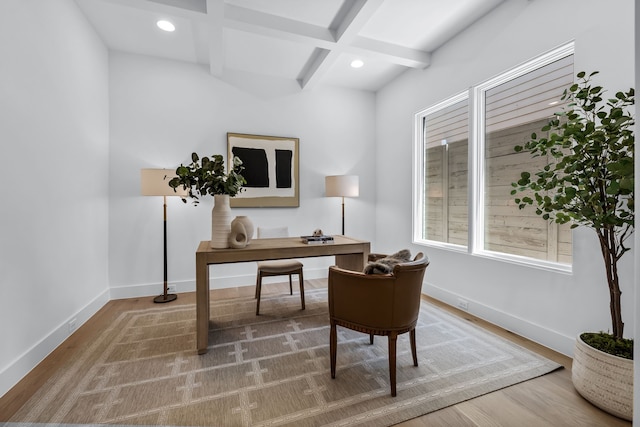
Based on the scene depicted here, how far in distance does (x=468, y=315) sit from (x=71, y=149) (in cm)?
399

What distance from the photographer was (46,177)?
212cm

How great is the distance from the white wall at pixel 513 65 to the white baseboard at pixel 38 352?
11.7ft

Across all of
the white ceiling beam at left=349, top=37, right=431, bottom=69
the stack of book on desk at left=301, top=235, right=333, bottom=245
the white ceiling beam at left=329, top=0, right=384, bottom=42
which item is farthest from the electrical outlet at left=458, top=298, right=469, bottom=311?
the white ceiling beam at left=329, top=0, right=384, bottom=42

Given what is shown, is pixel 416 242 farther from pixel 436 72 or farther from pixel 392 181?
pixel 436 72

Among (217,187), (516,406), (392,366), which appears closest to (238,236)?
(217,187)

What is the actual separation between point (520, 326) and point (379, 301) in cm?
162

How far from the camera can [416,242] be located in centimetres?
371

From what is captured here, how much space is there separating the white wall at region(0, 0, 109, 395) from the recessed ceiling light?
0.67 metres

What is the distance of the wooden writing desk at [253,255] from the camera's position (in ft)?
6.93

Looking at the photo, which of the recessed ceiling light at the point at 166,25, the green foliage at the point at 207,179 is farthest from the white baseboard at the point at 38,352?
the recessed ceiling light at the point at 166,25

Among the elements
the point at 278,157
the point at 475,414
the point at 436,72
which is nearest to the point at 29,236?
the point at 278,157

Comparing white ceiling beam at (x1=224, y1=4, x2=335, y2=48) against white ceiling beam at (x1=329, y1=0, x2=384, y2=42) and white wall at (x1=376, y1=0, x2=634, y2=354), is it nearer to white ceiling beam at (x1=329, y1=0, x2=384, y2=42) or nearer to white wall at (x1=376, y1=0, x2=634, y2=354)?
white ceiling beam at (x1=329, y1=0, x2=384, y2=42)

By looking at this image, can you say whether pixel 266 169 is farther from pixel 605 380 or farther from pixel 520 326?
pixel 605 380

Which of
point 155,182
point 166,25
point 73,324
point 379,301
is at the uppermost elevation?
point 166,25
